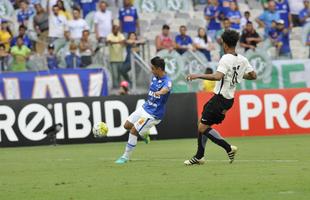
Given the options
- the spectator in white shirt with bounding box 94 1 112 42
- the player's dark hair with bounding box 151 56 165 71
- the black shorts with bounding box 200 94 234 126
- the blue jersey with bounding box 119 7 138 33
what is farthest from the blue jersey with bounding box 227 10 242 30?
the black shorts with bounding box 200 94 234 126

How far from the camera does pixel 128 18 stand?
29.7 meters

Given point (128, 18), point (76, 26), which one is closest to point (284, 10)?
point (128, 18)

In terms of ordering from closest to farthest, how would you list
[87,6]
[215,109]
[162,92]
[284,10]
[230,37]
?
1. [230,37]
2. [215,109]
3. [162,92]
4. [87,6]
5. [284,10]

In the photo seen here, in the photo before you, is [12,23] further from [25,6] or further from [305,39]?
[305,39]

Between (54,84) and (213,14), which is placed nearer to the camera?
(54,84)

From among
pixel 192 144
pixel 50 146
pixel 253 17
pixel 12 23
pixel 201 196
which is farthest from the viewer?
pixel 253 17

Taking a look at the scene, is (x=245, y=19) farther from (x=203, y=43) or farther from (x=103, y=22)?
(x=103, y=22)

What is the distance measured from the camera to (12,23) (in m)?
29.9

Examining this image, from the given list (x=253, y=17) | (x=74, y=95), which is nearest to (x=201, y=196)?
(x=74, y=95)

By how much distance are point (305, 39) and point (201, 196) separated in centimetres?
2153

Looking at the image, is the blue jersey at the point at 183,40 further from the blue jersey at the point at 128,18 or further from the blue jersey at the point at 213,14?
the blue jersey at the point at 213,14

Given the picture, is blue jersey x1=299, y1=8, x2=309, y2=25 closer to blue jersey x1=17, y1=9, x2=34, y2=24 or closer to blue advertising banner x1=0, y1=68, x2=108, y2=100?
blue advertising banner x1=0, y1=68, x2=108, y2=100

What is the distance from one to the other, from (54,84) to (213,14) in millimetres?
7187

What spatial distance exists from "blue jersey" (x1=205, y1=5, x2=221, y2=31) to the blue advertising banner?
18.3ft
